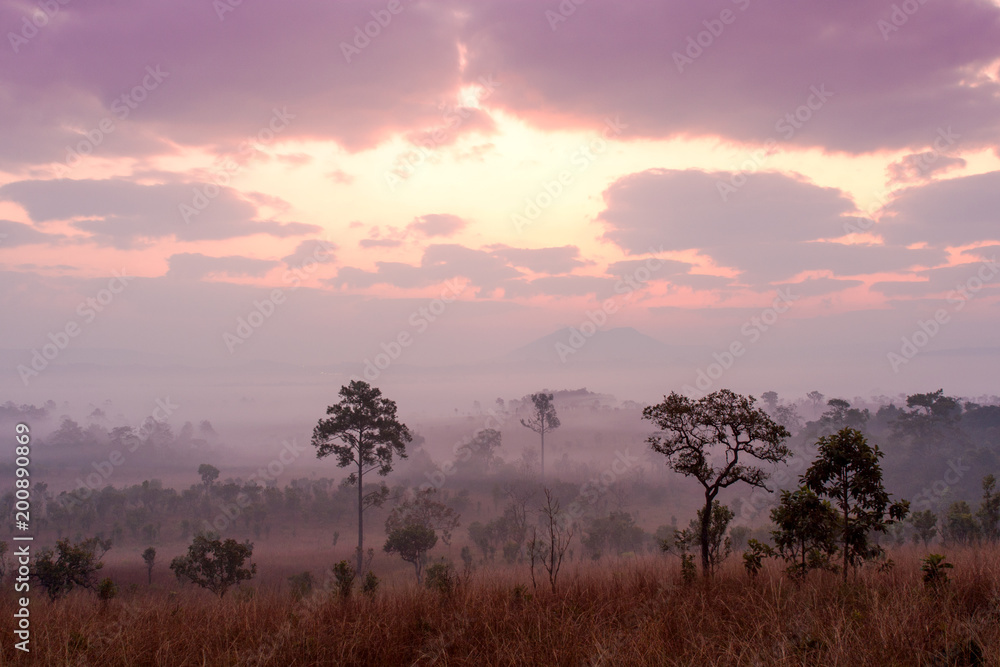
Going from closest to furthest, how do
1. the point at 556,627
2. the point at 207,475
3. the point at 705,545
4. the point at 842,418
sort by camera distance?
the point at 556,627 < the point at 705,545 < the point at 842,418 < the point at 207,475

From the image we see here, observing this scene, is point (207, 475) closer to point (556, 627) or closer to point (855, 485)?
point (556, 627)

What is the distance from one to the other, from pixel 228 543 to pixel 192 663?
2755cm

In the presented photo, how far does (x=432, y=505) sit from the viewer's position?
A: 62.5m

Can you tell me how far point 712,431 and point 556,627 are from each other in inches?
354

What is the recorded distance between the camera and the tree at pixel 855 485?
1203 centimetres

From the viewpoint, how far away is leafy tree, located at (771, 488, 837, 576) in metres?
12.2

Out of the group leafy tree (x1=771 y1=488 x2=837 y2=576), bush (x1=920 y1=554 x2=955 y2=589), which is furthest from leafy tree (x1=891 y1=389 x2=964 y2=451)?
bush (x1=920 y1=554 x2=955 y2=589)

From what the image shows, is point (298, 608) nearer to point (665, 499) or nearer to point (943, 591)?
point (943, 591)

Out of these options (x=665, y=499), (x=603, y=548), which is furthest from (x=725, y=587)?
(x=665, y=499)

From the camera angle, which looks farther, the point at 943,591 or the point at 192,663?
the point at 943,591

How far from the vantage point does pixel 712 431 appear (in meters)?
15.1

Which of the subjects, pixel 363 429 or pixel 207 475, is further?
pixel 207 475

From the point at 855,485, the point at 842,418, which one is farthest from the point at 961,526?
the point at 842,418

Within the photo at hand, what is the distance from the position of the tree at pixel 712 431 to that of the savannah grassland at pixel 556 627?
400cm
